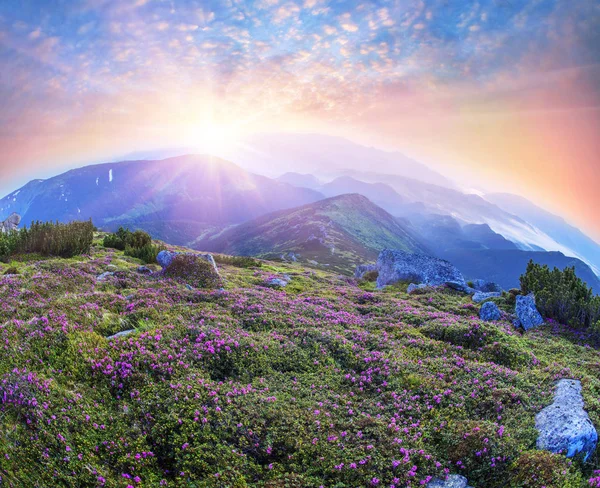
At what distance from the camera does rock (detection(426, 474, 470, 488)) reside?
662 cm

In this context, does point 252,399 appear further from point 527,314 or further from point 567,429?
point 527,314

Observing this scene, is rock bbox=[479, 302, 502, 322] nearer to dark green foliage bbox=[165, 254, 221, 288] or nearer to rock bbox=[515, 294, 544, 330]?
rock bbox=[515, 294, 544, 330]

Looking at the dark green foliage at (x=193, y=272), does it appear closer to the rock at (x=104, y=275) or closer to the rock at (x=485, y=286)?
the rock at (x=104, y=275)

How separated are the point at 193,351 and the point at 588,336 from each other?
19362 millimetres

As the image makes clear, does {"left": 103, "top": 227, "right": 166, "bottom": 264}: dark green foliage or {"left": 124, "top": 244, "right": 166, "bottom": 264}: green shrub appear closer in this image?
{"left": 124, "top": 244, "right": 166, "bottom": 264}: green shrub

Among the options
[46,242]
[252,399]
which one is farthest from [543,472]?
[46,242]

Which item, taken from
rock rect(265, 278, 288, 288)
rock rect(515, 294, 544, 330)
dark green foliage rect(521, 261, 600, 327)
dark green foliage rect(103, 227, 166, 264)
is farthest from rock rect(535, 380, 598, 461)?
dark green foliage rect(103, 227, 166, 264)

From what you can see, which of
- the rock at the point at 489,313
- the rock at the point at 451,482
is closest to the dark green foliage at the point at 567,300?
the rock at the point at 489,313

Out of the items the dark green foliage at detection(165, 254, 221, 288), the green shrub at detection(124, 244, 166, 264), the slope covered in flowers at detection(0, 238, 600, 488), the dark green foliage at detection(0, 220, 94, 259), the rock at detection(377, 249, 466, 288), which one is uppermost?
the dark green foliage at detection(0, 220, 94, 259)

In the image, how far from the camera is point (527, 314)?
63.9 ft

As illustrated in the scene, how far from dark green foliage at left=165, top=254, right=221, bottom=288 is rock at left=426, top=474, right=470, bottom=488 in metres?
14.2

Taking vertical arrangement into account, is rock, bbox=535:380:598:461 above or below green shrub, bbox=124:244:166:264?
below

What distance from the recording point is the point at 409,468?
22.5ft

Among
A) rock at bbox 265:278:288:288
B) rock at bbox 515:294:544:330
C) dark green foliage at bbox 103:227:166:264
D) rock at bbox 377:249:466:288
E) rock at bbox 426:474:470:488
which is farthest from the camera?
rock at bbox 377:249:466:288
